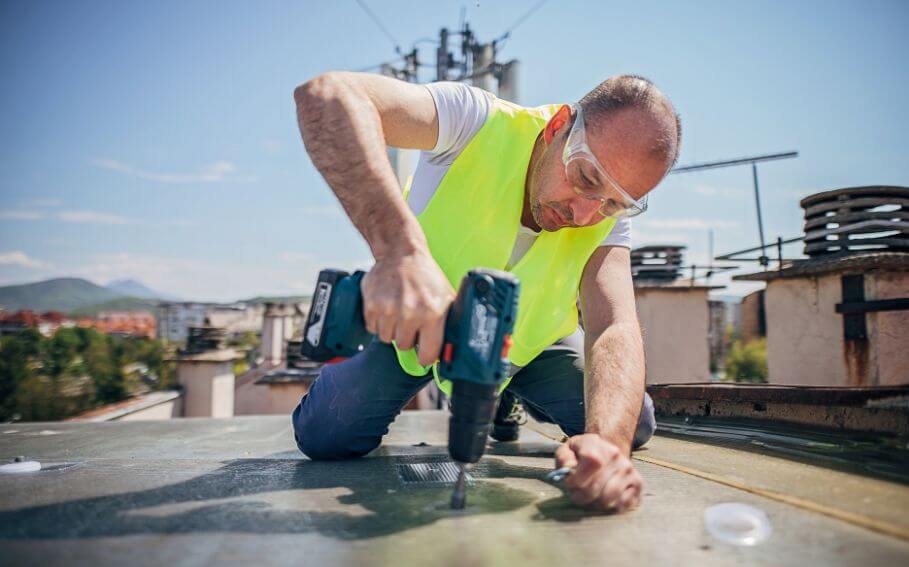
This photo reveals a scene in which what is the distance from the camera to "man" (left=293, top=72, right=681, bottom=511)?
52.4 inches

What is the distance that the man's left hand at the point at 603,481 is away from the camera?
4.17 ft

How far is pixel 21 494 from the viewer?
1.40 meters

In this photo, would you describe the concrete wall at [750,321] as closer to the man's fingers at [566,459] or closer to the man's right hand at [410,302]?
the man's fingers at [566,459]

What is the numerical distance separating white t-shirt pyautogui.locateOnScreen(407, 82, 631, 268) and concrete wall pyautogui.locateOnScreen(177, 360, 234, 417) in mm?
9380

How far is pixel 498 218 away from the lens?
2.06 meters

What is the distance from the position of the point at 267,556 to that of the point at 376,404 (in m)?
1.30

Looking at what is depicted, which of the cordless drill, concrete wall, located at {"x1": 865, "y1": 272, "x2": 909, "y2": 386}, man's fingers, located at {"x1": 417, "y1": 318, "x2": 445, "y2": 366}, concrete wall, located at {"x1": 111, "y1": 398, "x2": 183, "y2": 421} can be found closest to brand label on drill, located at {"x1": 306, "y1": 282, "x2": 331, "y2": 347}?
the cordless drill

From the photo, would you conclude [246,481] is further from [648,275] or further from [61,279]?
[61,279]

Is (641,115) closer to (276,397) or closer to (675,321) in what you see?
(276,397)

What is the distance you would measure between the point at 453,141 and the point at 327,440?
1.27m

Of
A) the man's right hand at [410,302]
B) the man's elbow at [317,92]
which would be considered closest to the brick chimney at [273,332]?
the man's elbow at [317,92]

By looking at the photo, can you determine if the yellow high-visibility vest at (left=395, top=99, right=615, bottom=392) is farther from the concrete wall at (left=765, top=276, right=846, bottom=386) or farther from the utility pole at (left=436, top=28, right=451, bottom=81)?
the utility pole at (left=436, top=28, right=451, bottom=81)

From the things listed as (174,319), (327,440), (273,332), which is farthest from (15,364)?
(174,319)

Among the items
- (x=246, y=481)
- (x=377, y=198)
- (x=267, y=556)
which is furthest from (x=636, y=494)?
(x=246, y=481)
